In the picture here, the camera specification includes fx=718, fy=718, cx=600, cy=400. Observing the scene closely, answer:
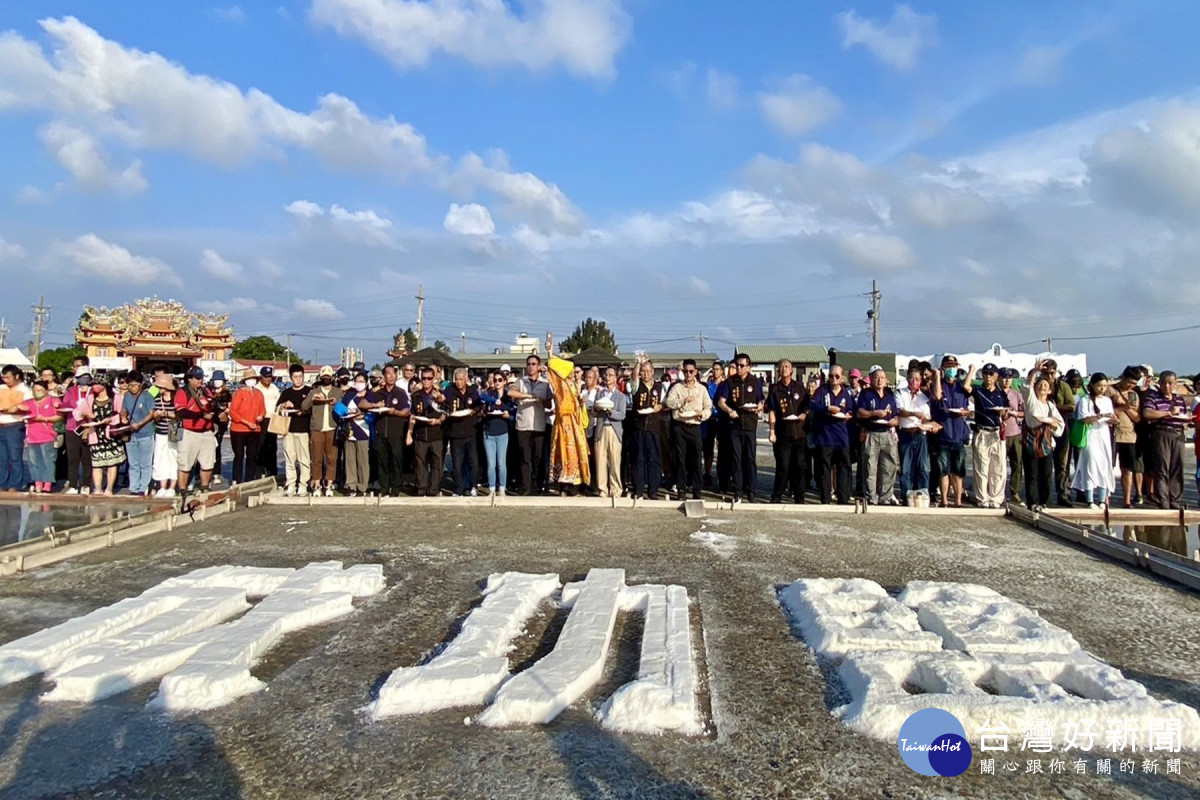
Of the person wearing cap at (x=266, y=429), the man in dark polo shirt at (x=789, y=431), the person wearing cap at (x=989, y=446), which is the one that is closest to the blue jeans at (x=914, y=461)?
the person wearing cap at (x=989, y=446)

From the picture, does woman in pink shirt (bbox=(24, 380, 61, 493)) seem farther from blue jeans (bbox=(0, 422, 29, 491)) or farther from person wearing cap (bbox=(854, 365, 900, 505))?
person wearing cap (bbox=(854, 365, 900, 505))

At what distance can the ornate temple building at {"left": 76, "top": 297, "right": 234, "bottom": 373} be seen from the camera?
150ft

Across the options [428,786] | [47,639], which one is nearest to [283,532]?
[47,639]

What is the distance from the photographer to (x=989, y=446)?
7930 millimetres

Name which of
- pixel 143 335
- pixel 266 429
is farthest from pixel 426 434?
pixel 143 335

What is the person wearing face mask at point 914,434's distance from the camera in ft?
26.0

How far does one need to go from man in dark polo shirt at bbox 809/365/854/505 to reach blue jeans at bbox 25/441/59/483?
362 inches

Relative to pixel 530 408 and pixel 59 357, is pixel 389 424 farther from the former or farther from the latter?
pixel 59 357

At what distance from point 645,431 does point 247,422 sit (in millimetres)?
5047

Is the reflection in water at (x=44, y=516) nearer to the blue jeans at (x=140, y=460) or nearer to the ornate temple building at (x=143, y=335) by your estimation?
the blue jeans at (x=140, y=460)

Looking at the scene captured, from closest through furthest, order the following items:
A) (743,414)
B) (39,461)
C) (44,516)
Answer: (44,516) < (743,414) < (39,461)

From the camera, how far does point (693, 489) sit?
8.66 metres

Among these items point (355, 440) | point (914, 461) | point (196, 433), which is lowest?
point (914, 461)

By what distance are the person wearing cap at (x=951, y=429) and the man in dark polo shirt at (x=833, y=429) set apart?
38.2 inches
